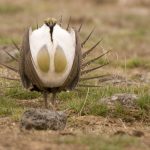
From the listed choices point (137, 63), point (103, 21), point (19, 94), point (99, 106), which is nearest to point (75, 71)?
point (99, 106)

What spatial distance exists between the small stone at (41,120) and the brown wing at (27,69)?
28cm

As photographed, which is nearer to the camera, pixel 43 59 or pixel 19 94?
pixel 43 59

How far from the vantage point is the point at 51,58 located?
477 centimetres

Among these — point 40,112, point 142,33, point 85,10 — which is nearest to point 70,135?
point 40,112

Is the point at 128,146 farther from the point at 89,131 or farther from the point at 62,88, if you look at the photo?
the point at 62,88

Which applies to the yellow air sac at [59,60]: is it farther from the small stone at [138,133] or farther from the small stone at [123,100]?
the small stone at [123,100]

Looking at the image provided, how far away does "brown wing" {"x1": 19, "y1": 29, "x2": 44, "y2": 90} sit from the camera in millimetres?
4863

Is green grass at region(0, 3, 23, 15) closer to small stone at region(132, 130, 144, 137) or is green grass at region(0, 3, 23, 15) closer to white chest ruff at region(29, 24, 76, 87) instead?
white chest ruff at region(29, 24, 76, 87)

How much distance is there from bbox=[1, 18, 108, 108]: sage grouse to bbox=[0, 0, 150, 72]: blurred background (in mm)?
2692

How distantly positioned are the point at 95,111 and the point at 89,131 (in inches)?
26.9

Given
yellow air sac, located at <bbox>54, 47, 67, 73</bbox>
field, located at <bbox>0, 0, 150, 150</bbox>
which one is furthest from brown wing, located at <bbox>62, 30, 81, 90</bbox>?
field, located at <bbox>0, 0, 150, 150</bbox>

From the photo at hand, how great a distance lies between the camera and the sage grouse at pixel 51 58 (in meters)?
4.78

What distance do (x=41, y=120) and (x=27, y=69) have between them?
44 cm

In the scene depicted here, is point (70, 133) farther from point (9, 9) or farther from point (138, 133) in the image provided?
point (9, 9)
